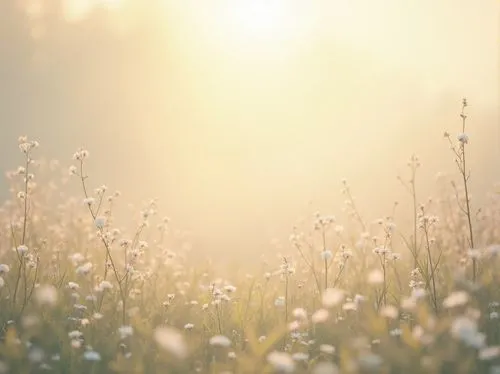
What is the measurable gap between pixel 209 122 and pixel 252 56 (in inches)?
144

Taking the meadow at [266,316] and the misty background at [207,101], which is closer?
the meadow at [266,316]

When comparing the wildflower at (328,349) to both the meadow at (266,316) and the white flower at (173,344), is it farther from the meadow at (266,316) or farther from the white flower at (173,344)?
the white flower at (173,344)

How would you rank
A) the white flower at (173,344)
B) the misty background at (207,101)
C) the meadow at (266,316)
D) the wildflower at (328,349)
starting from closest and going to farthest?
the white flower at (173,344)
the meadow at (266,316)
the wildflower at (328,349)
the misty background at (207,101)

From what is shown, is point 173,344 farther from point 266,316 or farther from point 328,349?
point 266,316

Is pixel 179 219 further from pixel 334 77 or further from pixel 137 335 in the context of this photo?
pixel 334 77

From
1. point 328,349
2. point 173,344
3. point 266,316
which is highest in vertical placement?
point 266,316

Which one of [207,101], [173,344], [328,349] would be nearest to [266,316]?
[328,349]

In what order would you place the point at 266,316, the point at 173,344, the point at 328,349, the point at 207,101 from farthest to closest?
the point at 207,101, the point at 266,316, the point at 328,349, the point at 173,344

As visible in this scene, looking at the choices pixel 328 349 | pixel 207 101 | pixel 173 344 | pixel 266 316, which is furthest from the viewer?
pixel 207 101

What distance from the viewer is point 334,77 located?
106 feet

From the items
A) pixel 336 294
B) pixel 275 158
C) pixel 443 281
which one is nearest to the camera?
pixel 336 294

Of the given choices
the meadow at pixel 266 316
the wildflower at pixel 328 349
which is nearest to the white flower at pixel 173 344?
the meadow at pixel 266 316

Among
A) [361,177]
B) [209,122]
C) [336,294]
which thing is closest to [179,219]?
[361,177]

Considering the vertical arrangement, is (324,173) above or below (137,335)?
above
